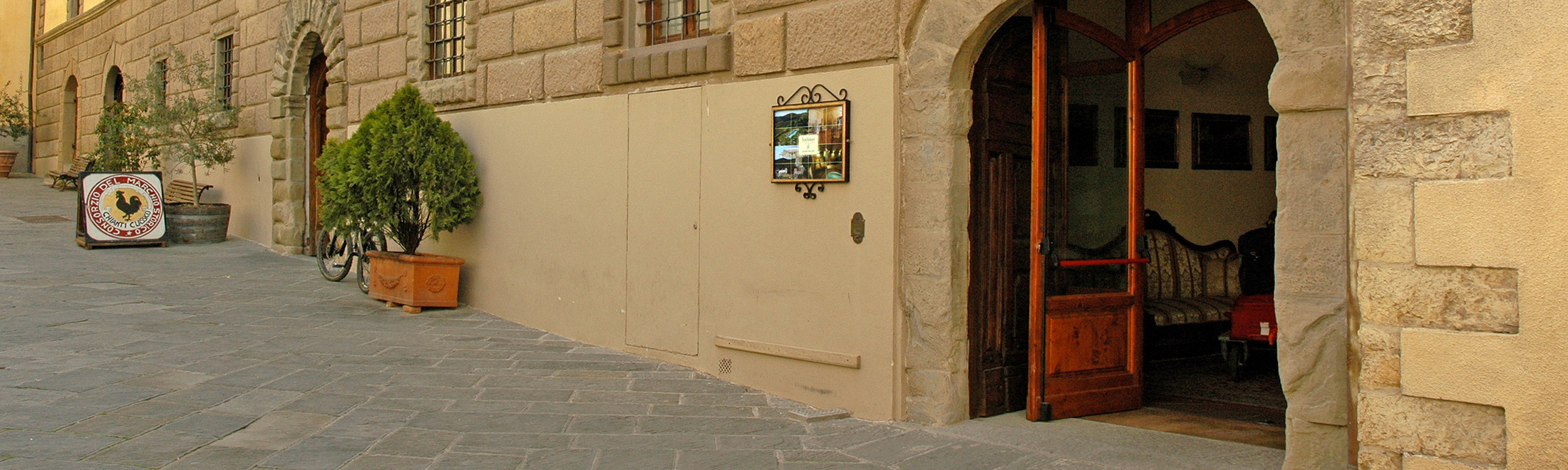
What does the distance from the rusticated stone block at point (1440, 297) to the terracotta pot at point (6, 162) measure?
2317 cm

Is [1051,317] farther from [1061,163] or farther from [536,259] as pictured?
[536,259]

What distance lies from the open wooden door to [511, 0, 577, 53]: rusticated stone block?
11.9 ft

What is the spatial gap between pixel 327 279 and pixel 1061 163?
7.29m

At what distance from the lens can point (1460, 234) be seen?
3.35 meters

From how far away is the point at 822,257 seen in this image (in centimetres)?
591

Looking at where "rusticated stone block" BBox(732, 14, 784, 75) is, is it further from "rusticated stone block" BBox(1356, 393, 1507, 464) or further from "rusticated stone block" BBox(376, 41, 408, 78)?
"rusticated stone block" BBox(376, 41, 408, 78)

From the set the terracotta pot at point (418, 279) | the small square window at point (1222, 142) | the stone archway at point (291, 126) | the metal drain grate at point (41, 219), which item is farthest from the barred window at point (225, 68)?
the small square window at point (1222, 142)

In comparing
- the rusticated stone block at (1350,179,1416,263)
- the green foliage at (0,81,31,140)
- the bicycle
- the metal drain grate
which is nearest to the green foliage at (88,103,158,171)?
the metal drain grate

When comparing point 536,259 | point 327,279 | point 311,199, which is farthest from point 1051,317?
point 311,199

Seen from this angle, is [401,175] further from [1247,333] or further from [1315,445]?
[1315,445]

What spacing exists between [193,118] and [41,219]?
249 centimetres

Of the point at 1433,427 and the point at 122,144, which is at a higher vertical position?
the point at 122,144

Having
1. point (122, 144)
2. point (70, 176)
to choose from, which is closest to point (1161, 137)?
point (122, 144)

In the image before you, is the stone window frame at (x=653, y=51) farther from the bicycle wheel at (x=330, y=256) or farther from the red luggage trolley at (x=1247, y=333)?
the bicycle wheel at (x=330, y=256)
